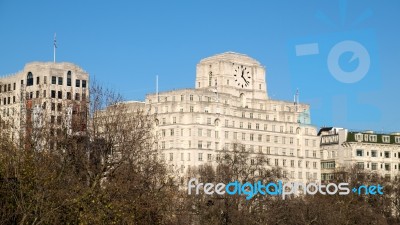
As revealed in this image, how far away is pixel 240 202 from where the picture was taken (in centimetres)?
11344

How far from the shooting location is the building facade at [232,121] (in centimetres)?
17325

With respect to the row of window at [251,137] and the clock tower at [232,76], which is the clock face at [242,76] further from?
the row of window at [251,137]

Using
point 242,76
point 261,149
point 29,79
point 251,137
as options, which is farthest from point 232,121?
point 29,79

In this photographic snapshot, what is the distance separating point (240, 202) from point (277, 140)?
7471cm

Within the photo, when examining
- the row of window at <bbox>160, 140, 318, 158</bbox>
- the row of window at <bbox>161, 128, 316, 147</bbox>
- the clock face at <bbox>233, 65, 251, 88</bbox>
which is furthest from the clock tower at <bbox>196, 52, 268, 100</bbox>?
the row of window at <bbox>160, 140, 318, 158</bbox>

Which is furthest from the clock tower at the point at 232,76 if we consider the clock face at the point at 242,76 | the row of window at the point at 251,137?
the row of window at the point at 251,137

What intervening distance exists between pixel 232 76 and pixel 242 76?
3.72 meters

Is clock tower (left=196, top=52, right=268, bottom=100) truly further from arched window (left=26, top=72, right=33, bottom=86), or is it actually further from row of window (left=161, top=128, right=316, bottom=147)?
arched window (left=26, top=72, right=33, bottom=86)

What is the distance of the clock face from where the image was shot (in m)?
191

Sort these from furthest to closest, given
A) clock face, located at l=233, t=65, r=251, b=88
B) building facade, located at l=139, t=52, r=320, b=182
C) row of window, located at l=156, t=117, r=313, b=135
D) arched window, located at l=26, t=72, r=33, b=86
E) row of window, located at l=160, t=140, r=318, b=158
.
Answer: clock face, located at l=233, t=65, r=251, b=88 → arched window, located at l=26, t=72, r=33, b=86 → row of window, located at l=156, t=117, r=313, b=135 → row of window, located at l=160, t=140, r=318, b=158 → building facade, located at l=139, t=52, r=320, b=182

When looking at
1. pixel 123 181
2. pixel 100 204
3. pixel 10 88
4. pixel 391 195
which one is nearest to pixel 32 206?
pixel 100 204

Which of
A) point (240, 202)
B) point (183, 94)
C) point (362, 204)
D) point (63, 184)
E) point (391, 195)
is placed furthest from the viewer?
point (183, 94)

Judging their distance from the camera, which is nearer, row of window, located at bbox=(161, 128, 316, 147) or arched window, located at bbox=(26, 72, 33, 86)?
row of window, located at bbox=(161, 128, 316, 147)

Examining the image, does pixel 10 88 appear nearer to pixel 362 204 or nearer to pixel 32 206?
pixel 362 204
